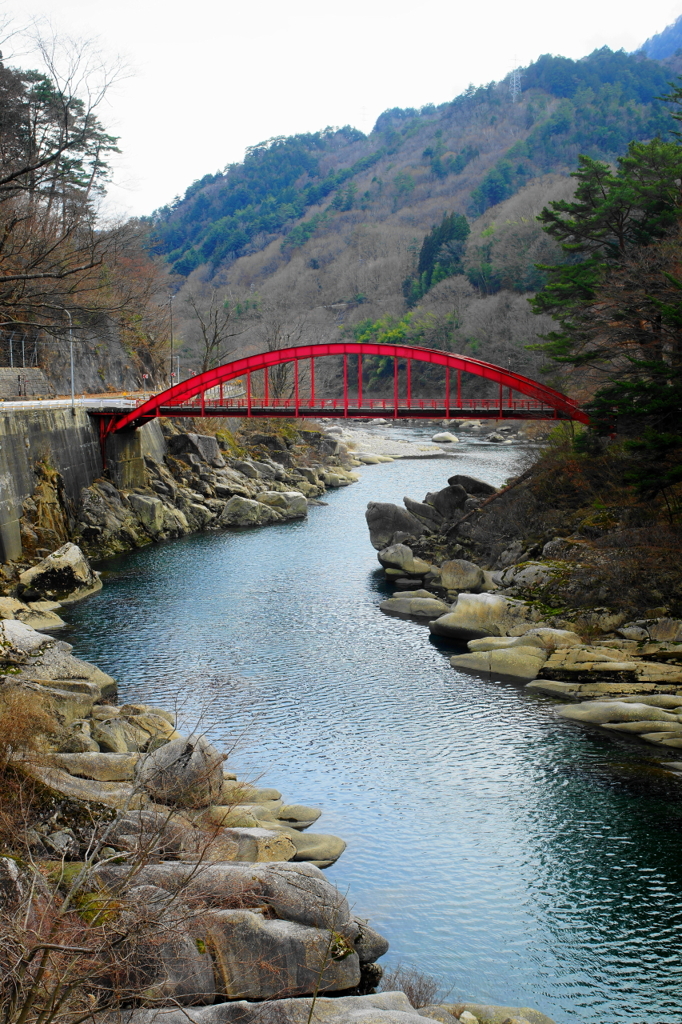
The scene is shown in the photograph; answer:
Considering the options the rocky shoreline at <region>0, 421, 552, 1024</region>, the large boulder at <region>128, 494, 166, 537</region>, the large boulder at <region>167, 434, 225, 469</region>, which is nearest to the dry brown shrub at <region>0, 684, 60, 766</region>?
the rocky shoreline at <region>0, 421, 552, 1024</region>

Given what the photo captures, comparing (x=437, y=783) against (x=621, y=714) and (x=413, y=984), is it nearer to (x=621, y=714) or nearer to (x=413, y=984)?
(x=621, y=714)

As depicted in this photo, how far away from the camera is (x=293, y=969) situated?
8.62 m

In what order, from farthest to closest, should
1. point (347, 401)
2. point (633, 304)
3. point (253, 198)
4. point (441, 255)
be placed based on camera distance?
point (253, 198), point (441, 255), point (347, 401), point (633, 304)

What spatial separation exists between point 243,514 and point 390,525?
9.46 m

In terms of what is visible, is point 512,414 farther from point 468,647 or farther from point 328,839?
point 328,839

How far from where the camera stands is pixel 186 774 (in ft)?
40.4

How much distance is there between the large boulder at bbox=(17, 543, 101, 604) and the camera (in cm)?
2573

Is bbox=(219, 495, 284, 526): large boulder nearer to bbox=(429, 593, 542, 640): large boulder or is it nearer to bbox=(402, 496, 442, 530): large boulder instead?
bbox=(402, 496, 442, 530): large boulder

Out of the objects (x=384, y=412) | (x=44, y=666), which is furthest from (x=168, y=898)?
(x=384, y=412)

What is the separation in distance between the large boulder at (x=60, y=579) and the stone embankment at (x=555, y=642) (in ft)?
30.1

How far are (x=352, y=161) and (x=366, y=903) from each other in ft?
565

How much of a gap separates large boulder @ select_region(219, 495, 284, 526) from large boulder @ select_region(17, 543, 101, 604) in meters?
11.7

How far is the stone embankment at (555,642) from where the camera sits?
17.5 m

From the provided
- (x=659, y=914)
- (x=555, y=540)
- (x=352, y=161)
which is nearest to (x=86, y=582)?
(x=555, y=540)
